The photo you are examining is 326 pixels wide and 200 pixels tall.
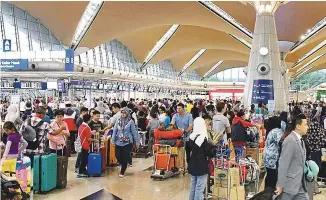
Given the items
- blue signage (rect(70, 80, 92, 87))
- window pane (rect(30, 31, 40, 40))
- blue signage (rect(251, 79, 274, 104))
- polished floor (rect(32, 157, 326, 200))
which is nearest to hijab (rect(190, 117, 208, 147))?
polished floor (rect(32, 157, 326, 200))

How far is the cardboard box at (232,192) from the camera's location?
6.13 metres

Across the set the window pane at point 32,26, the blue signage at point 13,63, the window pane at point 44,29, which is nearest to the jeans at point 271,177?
the blue signage at point 13,63

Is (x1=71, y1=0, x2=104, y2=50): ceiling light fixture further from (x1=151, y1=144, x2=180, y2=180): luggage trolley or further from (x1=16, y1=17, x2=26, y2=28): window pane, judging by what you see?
(x1=151, y1=144, x2=180, y2=180): luggage trolley

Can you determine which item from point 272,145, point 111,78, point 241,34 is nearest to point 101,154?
point 272,145

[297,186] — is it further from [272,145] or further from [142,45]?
[142,45]

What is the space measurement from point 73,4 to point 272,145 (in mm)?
24285

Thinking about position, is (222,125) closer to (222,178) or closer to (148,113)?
(222,178)

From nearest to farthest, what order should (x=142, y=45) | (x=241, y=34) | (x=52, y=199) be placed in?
1. (x=52, y=199)
2. (x=241, y=34)
3. (x=142, y=45)

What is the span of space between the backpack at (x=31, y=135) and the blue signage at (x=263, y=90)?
43.5 ft

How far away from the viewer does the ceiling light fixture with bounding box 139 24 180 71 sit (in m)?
40.8

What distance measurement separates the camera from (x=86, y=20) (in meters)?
30.7

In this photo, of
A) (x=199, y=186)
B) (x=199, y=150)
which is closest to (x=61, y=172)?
(x=199, y=186)

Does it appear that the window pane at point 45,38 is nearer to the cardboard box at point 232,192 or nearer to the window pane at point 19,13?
the window pane at point 19,13

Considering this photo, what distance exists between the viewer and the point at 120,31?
3384 centimetres
